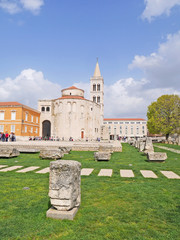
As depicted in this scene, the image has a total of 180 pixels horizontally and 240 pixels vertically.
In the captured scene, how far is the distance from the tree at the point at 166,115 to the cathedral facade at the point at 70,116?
22.4 m

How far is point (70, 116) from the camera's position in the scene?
51.3 m

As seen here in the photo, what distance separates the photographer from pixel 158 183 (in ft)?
17.3

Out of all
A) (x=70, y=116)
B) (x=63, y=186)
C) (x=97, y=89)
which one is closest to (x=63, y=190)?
(x=63, y=186)

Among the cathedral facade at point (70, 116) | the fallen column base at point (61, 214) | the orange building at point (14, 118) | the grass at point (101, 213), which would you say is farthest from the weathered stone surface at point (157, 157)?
the cathedral facade at point (70, 116)

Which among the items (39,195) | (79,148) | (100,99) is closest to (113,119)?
(100,99)

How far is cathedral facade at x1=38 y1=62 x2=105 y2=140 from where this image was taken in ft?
168

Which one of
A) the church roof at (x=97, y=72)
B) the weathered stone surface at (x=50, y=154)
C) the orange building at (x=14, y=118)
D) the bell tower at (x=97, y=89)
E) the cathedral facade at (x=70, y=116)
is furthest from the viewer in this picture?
the church roof at (x=97, y=72)

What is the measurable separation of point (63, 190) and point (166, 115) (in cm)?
3376

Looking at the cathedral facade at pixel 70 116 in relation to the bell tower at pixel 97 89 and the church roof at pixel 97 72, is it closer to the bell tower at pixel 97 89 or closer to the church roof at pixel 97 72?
the bell tower at pixel 97 89

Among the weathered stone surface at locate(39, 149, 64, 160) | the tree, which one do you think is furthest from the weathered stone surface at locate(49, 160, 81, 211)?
the tree

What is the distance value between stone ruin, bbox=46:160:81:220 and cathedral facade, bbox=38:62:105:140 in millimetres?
46568

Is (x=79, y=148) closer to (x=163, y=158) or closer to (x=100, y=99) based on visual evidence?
(x=163, y=158)

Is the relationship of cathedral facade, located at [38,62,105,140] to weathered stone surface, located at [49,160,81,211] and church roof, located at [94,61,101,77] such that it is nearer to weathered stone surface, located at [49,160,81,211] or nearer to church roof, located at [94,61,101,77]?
church roof, located at [94,61,101,77]

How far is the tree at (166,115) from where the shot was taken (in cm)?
3259
